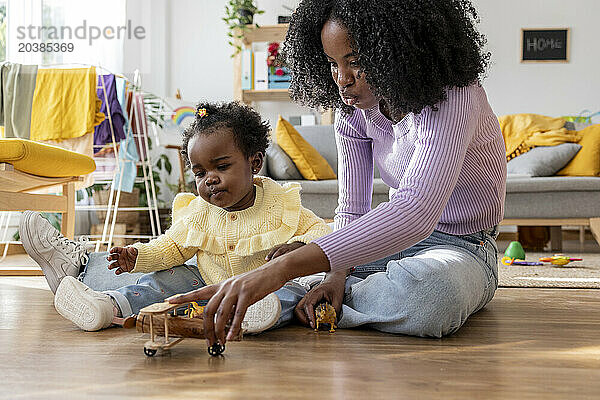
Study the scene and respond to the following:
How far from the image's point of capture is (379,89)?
1207 millimetres

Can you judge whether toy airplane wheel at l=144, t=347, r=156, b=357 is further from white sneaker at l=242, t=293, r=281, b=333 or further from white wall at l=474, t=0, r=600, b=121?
white wall at l=474, t=0, r=600, b=121

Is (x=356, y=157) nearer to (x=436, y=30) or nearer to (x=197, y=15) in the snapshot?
(x=436, y=30)

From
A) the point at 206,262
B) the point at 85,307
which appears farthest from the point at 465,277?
the point at 85,307

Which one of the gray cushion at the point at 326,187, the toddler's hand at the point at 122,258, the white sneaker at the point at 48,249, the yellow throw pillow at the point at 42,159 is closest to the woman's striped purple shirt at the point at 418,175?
the toddler's hand at the point at 122,258

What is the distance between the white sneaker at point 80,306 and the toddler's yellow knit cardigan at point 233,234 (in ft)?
0.73

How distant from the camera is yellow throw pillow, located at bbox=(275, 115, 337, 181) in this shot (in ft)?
12.7

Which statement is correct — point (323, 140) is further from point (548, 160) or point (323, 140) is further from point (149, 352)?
point (149, 352)

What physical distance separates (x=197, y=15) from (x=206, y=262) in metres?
4.04

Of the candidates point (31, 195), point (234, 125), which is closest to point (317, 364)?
point (234, 125)

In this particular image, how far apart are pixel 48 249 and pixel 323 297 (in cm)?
69

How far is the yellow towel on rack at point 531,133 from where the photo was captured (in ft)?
13.5

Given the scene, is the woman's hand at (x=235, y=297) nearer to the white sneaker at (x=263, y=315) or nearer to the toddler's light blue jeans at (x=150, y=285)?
the white sneaker at (x=263, y=315)

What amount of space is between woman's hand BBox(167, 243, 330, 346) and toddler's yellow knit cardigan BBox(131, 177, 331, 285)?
1.88ft

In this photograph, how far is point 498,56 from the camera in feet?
17.3
